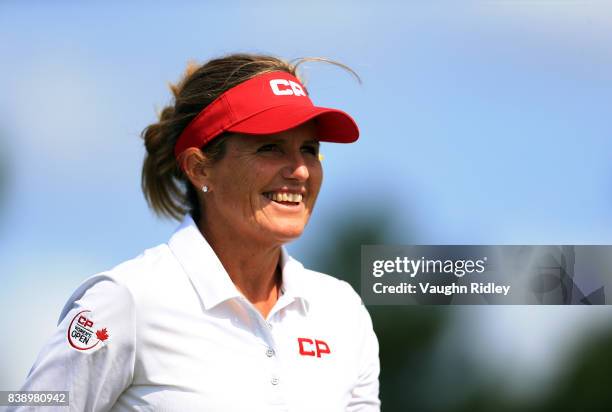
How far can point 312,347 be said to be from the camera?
2480mm

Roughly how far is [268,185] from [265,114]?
0.21 m

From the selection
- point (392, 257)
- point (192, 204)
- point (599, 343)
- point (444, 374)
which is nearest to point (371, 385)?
point (192, 204)

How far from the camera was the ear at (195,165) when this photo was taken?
2.57m

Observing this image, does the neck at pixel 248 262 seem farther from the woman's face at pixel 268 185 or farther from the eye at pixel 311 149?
the eye at pixel 311 149

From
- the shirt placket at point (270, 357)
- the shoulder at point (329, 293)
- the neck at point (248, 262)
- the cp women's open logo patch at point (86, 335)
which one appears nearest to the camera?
the cp women's open logo patch at point (86, 335)

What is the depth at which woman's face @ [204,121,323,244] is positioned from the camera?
8.07 ft

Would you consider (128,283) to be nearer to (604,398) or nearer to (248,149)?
(248,149)

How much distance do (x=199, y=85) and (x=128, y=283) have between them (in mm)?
713

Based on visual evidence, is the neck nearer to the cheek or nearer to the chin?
the chin

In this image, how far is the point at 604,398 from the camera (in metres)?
6.01
